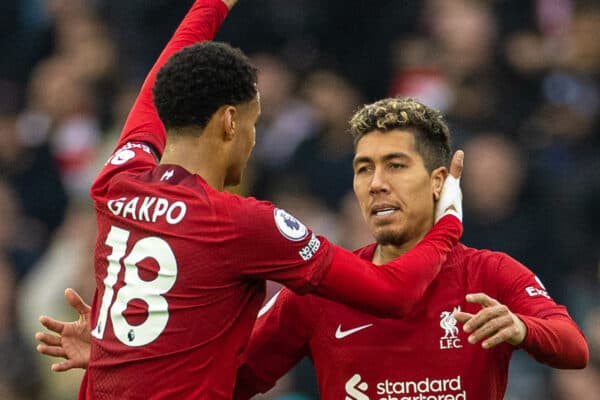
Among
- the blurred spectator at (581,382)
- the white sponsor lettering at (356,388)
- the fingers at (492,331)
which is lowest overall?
the white sponsor lettering at (356,388)

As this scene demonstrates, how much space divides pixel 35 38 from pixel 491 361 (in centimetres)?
726

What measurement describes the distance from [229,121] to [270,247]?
17.6 inches

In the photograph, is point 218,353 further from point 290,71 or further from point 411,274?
point 290,71

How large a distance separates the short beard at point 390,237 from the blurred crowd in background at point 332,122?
2614 millimetres

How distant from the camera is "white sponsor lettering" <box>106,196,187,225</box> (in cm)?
386

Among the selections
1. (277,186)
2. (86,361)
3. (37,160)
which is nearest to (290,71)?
(277,186)

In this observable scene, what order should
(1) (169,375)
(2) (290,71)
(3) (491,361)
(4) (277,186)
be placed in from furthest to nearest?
(2) (290,71) < (4) (277,186) < (3) (491,361) < (1) (169,375)

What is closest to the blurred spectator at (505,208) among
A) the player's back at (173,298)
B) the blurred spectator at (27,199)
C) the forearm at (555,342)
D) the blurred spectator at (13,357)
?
the blurred spectator at (13,357)

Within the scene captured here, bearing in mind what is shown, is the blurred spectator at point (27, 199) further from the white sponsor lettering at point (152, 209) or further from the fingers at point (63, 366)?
the white sponsor lettering at point (152, 209)

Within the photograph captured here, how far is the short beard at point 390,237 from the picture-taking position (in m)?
4.36

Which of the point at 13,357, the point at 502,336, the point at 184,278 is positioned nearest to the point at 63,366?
the point at 184,278

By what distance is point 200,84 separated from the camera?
3.91 m

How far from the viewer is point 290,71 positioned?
915cm

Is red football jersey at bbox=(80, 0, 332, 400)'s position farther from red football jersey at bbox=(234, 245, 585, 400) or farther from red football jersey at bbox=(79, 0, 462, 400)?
red football jersey at bbox=(234, 245, 585, 400)
